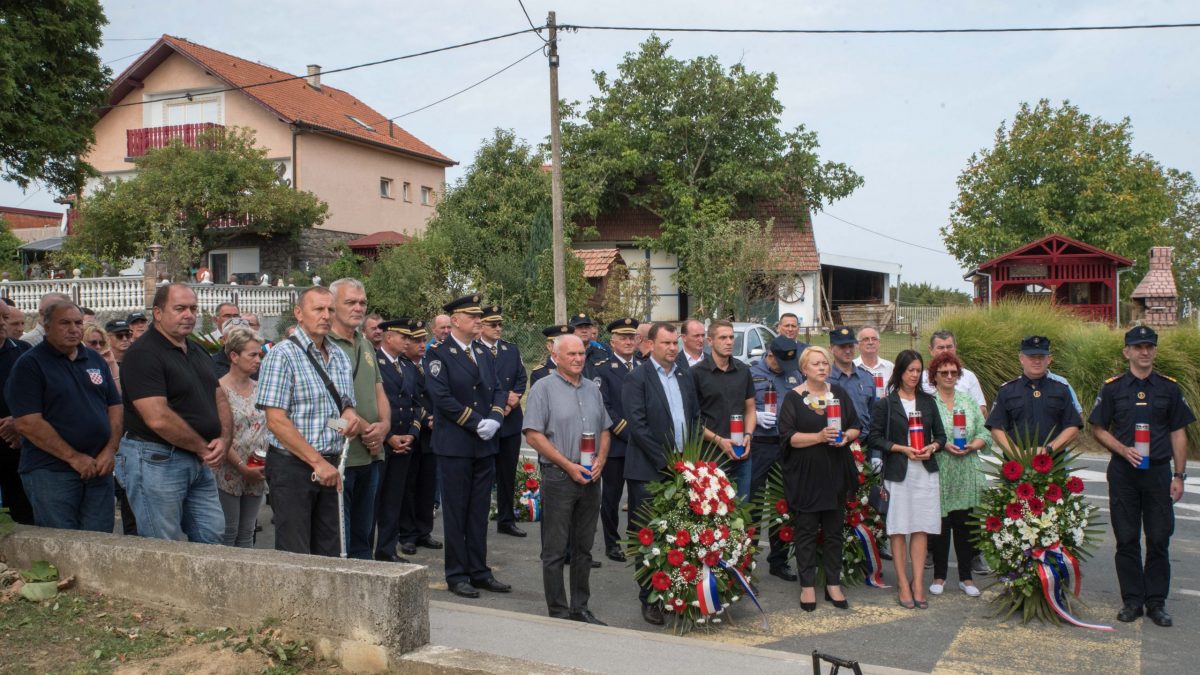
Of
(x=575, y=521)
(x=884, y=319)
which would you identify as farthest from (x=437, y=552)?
(x=884, y=319)

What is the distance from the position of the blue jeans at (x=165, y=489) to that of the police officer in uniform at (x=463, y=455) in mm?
1725

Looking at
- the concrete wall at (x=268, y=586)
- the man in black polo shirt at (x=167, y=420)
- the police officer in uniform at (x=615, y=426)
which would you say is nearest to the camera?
the concrete wall at (x=268, y=586)

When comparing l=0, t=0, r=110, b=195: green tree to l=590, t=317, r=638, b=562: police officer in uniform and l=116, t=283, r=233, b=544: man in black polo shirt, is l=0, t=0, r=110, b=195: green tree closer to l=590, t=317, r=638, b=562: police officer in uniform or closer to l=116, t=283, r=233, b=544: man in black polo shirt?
l=116, t=283, r=233, b=544: man in black polo shirt

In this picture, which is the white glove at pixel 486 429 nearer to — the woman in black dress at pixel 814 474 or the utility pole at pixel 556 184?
the woman in black dress at pixel 814 474

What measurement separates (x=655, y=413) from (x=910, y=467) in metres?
1.81

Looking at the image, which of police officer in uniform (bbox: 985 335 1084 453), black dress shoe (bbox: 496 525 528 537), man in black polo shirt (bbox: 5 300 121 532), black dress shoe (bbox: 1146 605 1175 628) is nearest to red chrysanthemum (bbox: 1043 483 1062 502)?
police officer in uniform (bbox: 985 335 1084 453)

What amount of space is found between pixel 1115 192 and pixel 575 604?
138 feet

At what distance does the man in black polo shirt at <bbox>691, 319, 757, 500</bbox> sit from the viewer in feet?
25.4

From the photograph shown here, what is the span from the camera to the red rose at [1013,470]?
672 centimetres

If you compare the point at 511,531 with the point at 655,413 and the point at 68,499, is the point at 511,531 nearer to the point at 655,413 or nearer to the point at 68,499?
the point at 655,413

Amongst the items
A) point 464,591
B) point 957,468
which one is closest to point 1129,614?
point 957,468

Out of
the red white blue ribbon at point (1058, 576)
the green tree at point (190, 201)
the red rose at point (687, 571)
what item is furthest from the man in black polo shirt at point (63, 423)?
the green tree at point (190, 201)

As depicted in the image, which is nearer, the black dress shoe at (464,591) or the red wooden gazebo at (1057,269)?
the black dress shoe at (464,591)

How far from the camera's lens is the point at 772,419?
324 inches
